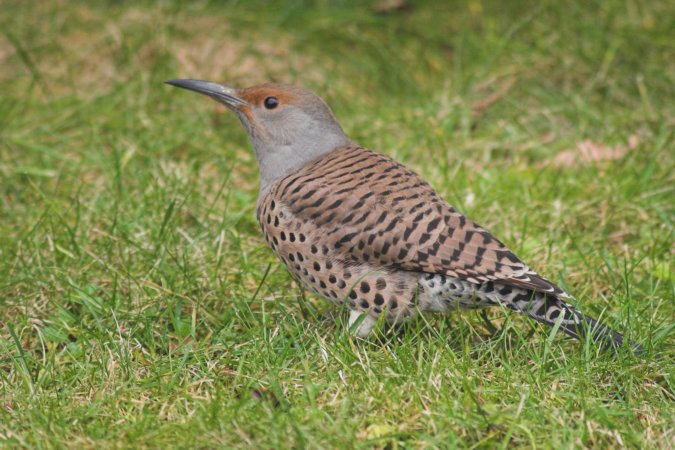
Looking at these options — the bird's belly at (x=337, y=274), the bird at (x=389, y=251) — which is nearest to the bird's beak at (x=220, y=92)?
the bird at (x=389, y=251)

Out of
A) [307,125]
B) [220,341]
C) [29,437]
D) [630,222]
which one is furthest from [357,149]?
[29,437]

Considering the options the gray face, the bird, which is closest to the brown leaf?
the gray face

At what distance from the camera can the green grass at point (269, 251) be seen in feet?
12.0

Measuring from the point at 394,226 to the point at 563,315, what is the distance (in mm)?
844

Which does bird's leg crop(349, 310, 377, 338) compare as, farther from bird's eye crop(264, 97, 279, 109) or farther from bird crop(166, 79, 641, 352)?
bird's eye crop(264, 97, 279, 109)

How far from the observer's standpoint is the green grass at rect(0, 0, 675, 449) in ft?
12.0

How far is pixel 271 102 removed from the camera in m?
5.15

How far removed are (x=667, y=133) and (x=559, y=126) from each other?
764 millimetres

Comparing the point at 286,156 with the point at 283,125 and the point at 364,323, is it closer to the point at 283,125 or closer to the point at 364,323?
the point at 283,125

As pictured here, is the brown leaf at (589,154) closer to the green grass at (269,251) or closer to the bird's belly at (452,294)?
the green grass at (269,251)

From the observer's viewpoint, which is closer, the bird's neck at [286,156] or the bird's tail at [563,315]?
the bird's tail at [563,315]

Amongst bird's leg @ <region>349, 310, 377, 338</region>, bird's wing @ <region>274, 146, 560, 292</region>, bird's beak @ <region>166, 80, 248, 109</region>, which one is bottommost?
bird's leg @ <region>349, 310, 377, 338</region>

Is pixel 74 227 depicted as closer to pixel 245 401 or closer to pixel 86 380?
pixel 86 380

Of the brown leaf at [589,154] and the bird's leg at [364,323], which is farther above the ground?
the brown leaf at [589,154]
